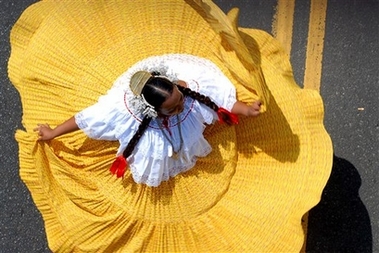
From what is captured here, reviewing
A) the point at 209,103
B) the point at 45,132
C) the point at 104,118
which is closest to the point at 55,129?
the point at 45,132

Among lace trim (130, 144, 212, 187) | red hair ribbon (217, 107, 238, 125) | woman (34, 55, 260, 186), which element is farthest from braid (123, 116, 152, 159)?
red hair ribbon (217, 107, 238, 125)

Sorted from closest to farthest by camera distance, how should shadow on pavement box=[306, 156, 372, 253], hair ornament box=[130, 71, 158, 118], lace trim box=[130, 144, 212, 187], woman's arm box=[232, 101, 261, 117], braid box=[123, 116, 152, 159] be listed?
hair ornament box=[130, 71, 158, 118], braid box=[123, 116, 152, 159], woman's arm box=[232, 101, 261, 117], lace trim box=[130, 144, 212, 187], shadow on pavement box=[306, 156, 372, 253]

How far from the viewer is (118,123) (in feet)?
6.93

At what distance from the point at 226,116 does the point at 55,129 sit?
64 centimetres

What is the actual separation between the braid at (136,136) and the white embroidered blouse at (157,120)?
2cm

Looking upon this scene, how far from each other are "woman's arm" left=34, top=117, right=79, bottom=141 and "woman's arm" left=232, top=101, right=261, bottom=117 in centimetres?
58

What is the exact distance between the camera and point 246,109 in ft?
7.18

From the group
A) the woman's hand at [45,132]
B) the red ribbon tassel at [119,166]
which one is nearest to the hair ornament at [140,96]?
the red ribbon tassel at [119,166]

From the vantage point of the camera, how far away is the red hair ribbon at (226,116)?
7.17 feet

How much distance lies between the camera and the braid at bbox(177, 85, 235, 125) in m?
2.08

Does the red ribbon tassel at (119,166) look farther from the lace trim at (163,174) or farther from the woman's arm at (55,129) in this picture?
the woman's arm at (55,129)

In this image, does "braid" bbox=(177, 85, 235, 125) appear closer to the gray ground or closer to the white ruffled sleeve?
the white ruffled sleeve

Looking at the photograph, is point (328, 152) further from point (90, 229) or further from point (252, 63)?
point (90, 229)

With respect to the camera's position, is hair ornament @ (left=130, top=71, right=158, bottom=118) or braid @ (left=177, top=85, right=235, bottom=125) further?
braid @ (left=177, top=85, right=235, bottom=125)
